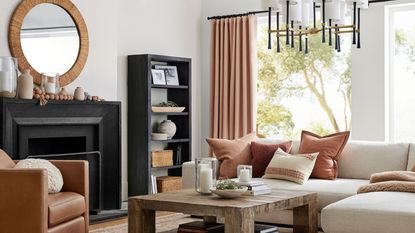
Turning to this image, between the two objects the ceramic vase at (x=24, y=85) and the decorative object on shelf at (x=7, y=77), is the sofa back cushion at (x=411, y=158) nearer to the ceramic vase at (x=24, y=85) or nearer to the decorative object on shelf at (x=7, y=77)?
the ceramic vase at (x=24, y=85)

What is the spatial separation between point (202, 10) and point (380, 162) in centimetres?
366

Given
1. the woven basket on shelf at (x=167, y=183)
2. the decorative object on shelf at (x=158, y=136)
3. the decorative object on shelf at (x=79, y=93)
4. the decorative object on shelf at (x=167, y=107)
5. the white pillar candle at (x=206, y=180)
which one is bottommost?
the woven basket on shelf at (x=167, y=183)

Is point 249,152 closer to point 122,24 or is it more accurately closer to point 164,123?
point 164,123

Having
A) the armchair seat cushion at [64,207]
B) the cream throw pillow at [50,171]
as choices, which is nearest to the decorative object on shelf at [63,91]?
the cream throw pillow at [50,171]

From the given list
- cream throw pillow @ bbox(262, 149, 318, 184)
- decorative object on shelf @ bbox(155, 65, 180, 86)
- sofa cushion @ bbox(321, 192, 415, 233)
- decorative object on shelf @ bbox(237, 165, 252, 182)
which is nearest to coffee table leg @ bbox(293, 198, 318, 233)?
sofa cushion @ bbox(321, 192, 415, 233)

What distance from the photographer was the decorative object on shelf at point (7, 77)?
18.9ft

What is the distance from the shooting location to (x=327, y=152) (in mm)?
6129

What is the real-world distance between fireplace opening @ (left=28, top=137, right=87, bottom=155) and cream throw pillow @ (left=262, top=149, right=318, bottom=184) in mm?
1888

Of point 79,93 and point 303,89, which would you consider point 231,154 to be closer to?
point 79,93

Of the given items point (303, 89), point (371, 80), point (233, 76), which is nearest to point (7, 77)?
point (233, 76)

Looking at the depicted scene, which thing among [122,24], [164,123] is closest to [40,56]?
[122,24]

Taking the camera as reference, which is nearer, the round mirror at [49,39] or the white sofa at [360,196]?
the white sofa at [360,196]

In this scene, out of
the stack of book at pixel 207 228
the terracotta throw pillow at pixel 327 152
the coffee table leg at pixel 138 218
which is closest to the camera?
the stack of book at pixel 207 228

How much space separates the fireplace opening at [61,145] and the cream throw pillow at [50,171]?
A: 4.92ft
